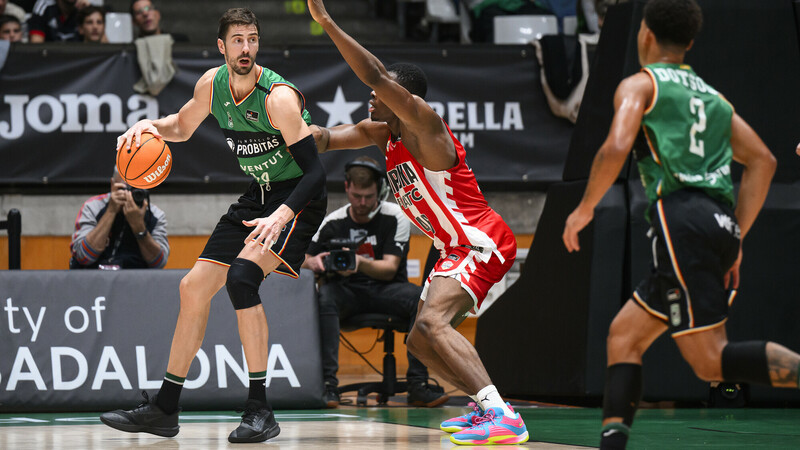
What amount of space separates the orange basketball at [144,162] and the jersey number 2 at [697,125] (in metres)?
2.83

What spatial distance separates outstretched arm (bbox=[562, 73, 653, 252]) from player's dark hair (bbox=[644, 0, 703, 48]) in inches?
10.1

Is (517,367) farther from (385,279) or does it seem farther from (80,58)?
(80,58)

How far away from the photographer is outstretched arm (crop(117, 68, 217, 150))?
17.4 feet

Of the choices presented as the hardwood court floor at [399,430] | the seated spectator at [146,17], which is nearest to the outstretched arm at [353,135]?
the hardwood court floor at [399,430]

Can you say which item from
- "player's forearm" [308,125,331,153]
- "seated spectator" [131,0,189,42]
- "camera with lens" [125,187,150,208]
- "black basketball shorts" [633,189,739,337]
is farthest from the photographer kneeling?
"black basketball shorts" [633,189,739,337]

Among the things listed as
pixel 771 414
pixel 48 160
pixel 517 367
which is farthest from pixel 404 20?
pixel 771 414

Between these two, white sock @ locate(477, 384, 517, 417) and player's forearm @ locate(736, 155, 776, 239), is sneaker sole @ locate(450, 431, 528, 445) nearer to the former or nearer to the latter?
white sock @ locate(477, 384, 517, 417)

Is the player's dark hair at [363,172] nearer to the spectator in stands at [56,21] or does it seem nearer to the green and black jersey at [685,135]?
the spectator in stands at [56,21]

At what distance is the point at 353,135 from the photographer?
5625 mm

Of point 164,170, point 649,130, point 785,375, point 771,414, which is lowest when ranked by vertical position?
point 771,414

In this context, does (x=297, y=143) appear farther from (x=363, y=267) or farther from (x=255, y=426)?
(x=363, y=267)

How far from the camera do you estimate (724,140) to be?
3.77 m

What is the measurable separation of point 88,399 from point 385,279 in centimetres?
234

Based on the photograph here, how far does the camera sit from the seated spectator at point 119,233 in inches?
301
